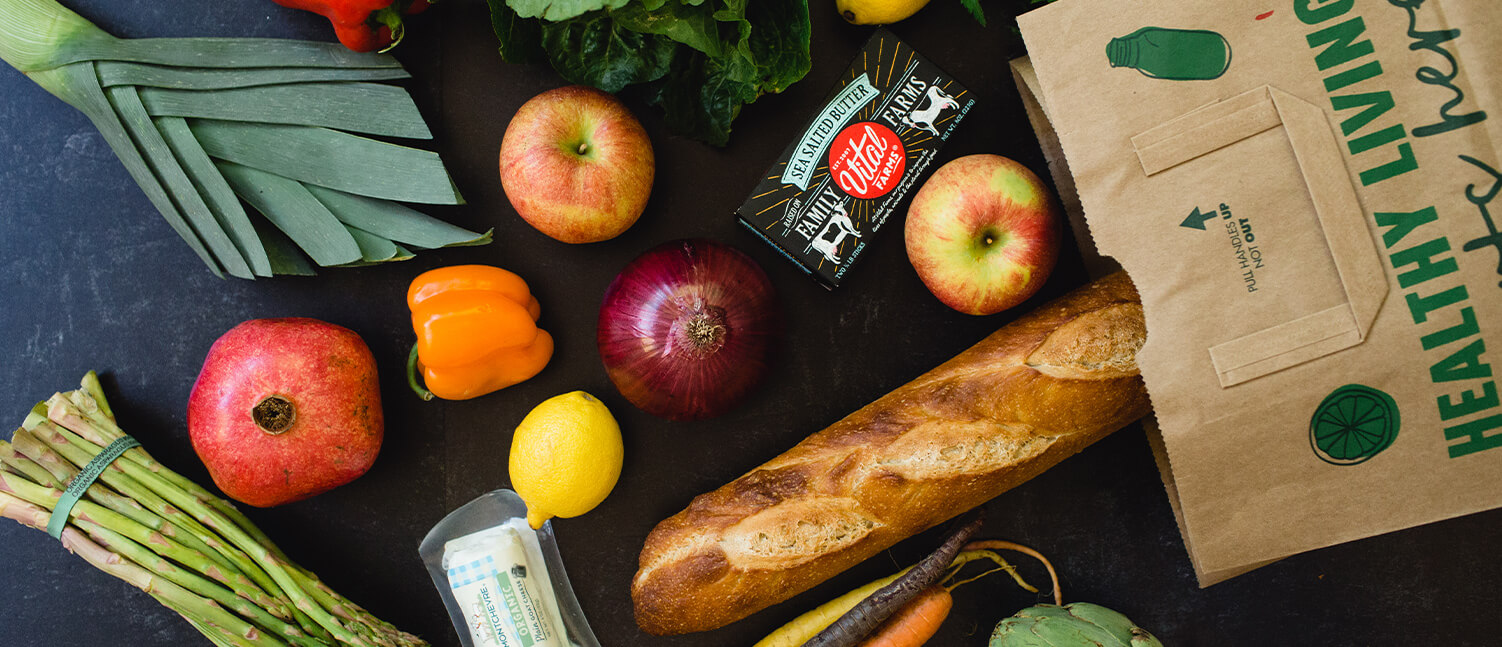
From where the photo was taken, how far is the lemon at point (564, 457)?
4.55 ft

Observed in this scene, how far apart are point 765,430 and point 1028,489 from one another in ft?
1.82

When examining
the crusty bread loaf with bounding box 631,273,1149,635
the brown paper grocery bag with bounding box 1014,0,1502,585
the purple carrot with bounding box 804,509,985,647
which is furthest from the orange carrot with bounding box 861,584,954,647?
the brown paper grocery bag with bounding box 1014,0,1502,585

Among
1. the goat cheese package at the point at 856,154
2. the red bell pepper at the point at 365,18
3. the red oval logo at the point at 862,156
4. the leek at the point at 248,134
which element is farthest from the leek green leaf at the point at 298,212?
the red oval logo at the point at 862,156

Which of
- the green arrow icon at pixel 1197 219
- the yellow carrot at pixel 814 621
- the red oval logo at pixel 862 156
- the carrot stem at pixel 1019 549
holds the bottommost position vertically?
the carrot stem at pixel 1019 549

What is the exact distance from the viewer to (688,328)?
52.9 inches

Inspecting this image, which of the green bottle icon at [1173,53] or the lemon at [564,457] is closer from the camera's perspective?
the green bottle icon at [1173,53]

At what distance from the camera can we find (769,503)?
1365 mm

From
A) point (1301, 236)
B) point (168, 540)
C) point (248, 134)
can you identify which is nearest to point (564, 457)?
point (168, 540)

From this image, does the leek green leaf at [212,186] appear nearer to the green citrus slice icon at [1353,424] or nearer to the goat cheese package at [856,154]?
the goat cheese package at [856,154]

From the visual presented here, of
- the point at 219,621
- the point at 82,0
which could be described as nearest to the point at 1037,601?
the point at 219,621

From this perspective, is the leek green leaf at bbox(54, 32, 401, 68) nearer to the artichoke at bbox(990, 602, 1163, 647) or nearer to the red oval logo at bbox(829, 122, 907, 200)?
the red oval logo at bbox(829, 122, 907, 200)

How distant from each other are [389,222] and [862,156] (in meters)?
0.90

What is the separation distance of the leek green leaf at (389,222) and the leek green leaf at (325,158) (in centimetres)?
3

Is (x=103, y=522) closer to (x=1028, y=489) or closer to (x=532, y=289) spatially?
(x=532, y=289)
